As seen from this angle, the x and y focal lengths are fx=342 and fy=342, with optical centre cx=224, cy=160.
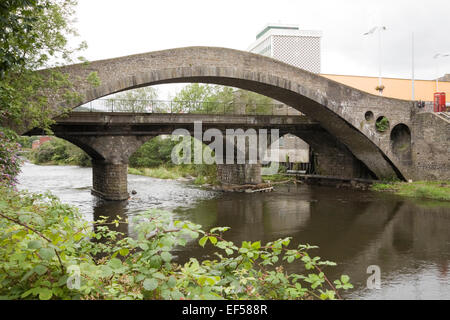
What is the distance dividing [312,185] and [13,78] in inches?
851

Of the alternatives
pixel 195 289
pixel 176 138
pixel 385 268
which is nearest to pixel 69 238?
pixel 195 289

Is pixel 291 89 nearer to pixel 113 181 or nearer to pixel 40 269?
pixel 113 181

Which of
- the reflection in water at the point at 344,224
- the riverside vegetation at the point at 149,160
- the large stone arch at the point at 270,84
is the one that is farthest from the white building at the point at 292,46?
the reflection in water at the point at 344,224

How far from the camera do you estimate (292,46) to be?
297ft

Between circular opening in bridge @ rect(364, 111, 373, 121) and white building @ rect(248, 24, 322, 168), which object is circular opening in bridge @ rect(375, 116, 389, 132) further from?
white building @ rect(248, 24, 322, 168)

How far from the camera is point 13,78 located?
393 inches

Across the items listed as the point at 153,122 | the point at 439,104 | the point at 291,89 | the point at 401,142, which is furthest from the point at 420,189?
the point at 153,122

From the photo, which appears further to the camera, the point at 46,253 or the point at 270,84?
the point at 270,84

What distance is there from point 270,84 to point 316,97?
2.99 meters

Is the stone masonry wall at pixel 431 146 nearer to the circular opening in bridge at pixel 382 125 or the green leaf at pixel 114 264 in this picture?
the circular opening in bridge at pixel 382 125

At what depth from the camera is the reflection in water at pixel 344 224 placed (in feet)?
24.5
